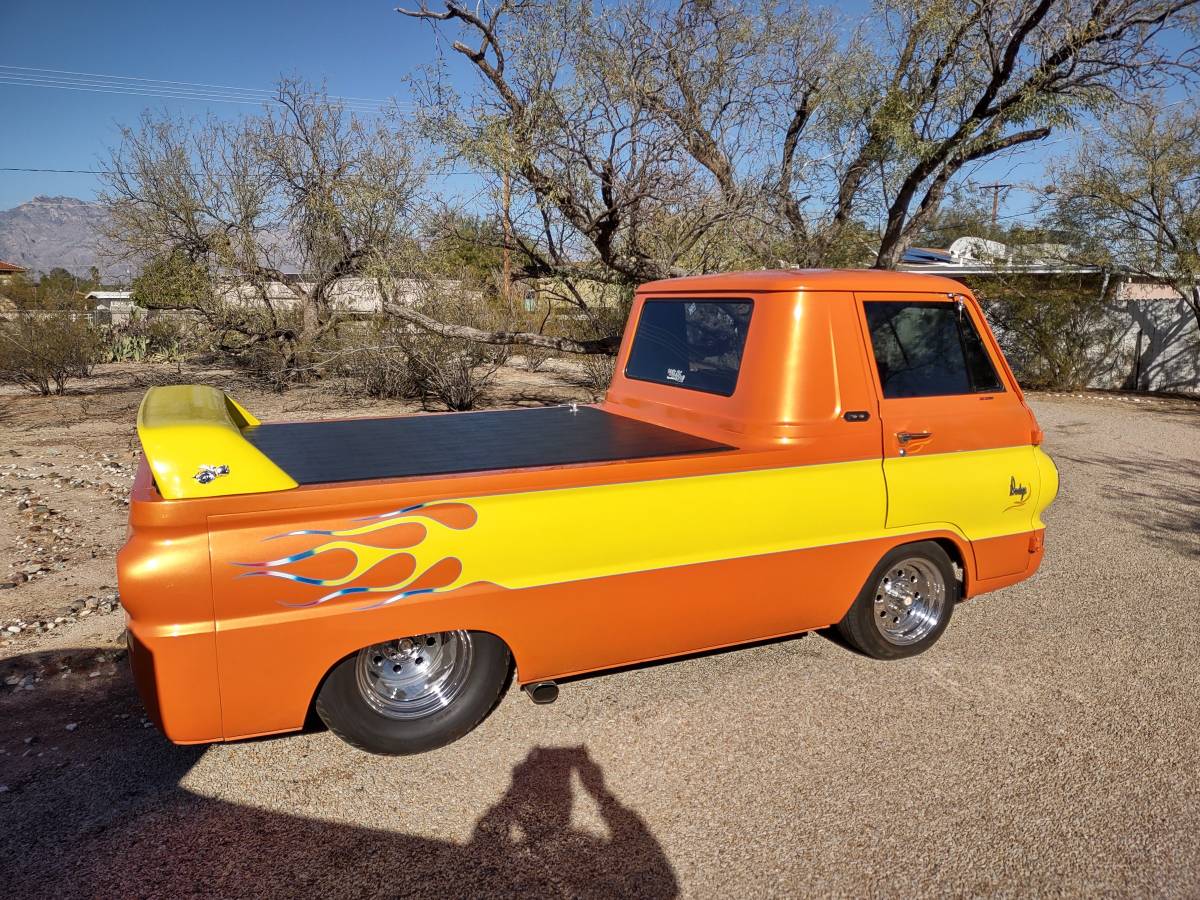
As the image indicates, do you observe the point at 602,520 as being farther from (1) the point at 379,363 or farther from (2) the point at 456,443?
(1) the point at 379,363

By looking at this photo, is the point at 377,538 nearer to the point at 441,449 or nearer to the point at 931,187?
the point at 441,449

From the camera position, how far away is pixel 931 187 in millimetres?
11625

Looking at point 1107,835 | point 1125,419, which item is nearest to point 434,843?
point 1107,835

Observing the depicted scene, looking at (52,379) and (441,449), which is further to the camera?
(52,379)

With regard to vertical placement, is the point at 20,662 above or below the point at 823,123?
below

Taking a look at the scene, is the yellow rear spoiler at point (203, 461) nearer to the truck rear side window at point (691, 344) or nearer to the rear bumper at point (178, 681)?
the rear bumper at point (178, 681)

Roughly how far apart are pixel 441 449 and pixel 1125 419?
13.3 m

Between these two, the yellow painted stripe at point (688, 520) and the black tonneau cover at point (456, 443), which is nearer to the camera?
the yellow painted stripe at point (688, 520)

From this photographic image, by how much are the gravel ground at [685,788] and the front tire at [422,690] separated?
0.13 meters

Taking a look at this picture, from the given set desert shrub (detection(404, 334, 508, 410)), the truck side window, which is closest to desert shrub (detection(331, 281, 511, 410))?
desert shrub (detection(404, 334, 508, 410))

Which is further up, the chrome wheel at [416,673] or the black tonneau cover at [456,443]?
the black tonneau cover at [456,443]

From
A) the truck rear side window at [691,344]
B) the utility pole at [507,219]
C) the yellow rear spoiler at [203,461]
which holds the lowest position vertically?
the yellow rear spoiler at [203,461]

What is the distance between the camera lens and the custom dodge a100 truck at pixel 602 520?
2.82 m

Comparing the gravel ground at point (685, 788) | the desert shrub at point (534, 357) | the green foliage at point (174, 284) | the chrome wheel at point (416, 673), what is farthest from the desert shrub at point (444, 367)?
the chrome wheel at point (416, 673)
